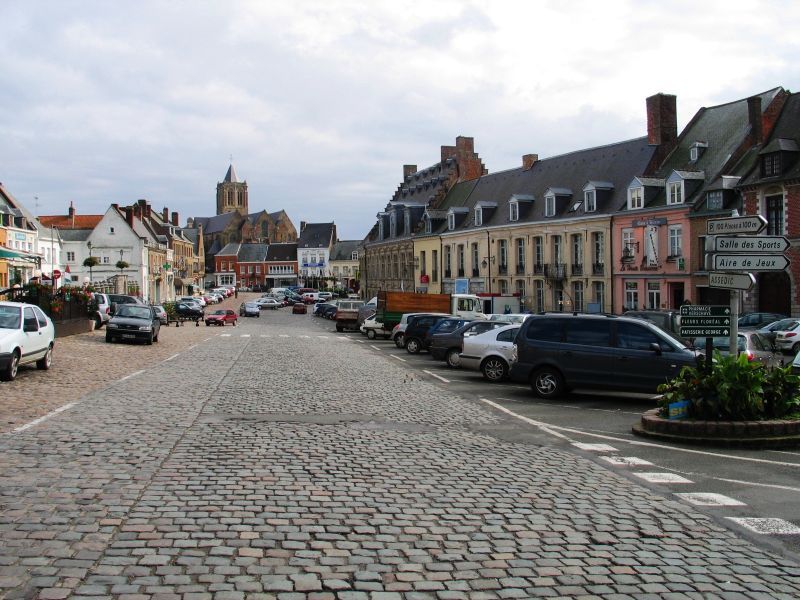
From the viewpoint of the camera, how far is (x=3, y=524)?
6.10 m

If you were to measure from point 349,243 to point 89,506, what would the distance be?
14656 cm

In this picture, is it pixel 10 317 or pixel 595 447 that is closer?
pixel 595 447

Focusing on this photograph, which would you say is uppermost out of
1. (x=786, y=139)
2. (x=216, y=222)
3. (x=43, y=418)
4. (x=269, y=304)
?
(x=216, y=222)

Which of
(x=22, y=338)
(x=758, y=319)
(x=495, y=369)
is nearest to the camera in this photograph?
(x=22, y=338)

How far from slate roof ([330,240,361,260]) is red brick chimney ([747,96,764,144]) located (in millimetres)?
111387

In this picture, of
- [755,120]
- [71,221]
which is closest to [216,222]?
[71,221]

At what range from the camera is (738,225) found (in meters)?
11.6

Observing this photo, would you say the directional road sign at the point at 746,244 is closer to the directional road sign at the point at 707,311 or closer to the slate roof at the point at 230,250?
the directional road sign at the point at 707,311

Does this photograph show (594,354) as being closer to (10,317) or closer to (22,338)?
(22,338)

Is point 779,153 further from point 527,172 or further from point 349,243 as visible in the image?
point 349,243

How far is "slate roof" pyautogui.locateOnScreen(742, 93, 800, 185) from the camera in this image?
36156mm

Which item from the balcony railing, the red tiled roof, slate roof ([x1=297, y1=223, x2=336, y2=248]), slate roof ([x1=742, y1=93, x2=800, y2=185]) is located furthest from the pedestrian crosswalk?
slate roof ([x1=297, y1=223, x2=336, y2=248])

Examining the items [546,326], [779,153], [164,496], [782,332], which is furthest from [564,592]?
[779,153]

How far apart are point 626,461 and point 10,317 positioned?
13.3 metres
